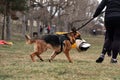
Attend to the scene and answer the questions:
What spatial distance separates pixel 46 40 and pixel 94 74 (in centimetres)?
341

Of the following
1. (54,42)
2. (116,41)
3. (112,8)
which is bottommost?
(54,42)

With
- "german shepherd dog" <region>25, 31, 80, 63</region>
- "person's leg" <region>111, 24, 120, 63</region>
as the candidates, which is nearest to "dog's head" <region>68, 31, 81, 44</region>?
"german shepherd dog" <region>25, 31, 80, 63</region>

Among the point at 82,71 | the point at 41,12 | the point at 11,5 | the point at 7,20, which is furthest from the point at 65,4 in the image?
the point at 82,71

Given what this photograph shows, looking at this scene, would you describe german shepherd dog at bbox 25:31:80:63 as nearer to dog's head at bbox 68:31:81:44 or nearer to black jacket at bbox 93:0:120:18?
dog's head at bbox 68:31:81:44

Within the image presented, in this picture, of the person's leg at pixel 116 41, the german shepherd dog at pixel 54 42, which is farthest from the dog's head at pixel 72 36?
the person's leg at pixel 116 41

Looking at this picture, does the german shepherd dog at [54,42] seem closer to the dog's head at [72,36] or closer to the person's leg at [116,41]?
the dog's head at [72,36]

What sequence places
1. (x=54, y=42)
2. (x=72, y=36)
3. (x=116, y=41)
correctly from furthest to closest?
(x=72, y=36) → (x=54, y=42) → (x=116, y=41)

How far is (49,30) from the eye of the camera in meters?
53.4

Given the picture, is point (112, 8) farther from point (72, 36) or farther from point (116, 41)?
point (72, 36)

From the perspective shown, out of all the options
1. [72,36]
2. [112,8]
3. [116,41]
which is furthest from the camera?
[72,36]

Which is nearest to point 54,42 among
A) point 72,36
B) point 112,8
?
point 72,36

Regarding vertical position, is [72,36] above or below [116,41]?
below

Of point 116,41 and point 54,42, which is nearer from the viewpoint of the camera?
point 116,41

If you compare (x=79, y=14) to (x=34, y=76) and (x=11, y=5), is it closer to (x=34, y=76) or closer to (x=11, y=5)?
(x=11, y=5)
